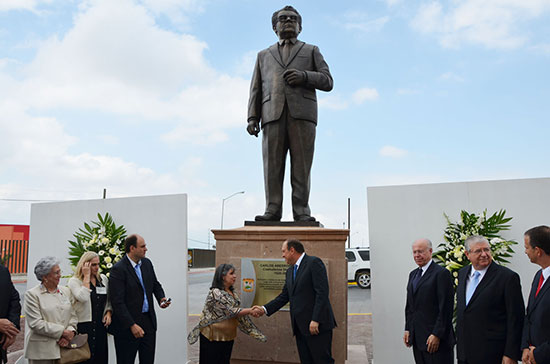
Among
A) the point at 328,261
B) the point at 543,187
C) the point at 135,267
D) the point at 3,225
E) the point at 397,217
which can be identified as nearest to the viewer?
the point at 135,267

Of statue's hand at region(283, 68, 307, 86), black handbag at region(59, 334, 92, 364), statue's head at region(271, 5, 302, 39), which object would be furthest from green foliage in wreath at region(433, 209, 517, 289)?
black handbag at region(59, 334, 92, 364)

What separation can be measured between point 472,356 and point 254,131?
Result: 3.67m

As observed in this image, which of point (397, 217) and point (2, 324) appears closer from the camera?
point (2, 324)

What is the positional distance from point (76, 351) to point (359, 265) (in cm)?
1390

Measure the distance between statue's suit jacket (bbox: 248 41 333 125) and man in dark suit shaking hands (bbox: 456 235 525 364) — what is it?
2.87 meters

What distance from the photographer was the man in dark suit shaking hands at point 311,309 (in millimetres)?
4062

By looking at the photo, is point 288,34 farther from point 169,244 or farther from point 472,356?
point 472,356

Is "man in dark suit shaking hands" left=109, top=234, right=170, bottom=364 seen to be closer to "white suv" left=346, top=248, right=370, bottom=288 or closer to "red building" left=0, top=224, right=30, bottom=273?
"white suv" left=346, top=248, right=370, bottom=288

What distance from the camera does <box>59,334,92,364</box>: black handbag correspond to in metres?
3.92

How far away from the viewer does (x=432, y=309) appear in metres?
3.92

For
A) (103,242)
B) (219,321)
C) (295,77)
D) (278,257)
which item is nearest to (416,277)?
(278,257)

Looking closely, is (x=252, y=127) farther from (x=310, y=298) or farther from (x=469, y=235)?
(x=469, y=235)

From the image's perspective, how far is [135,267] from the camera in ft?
14.6

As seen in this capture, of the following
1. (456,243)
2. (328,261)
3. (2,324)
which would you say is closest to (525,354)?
(328,261)
